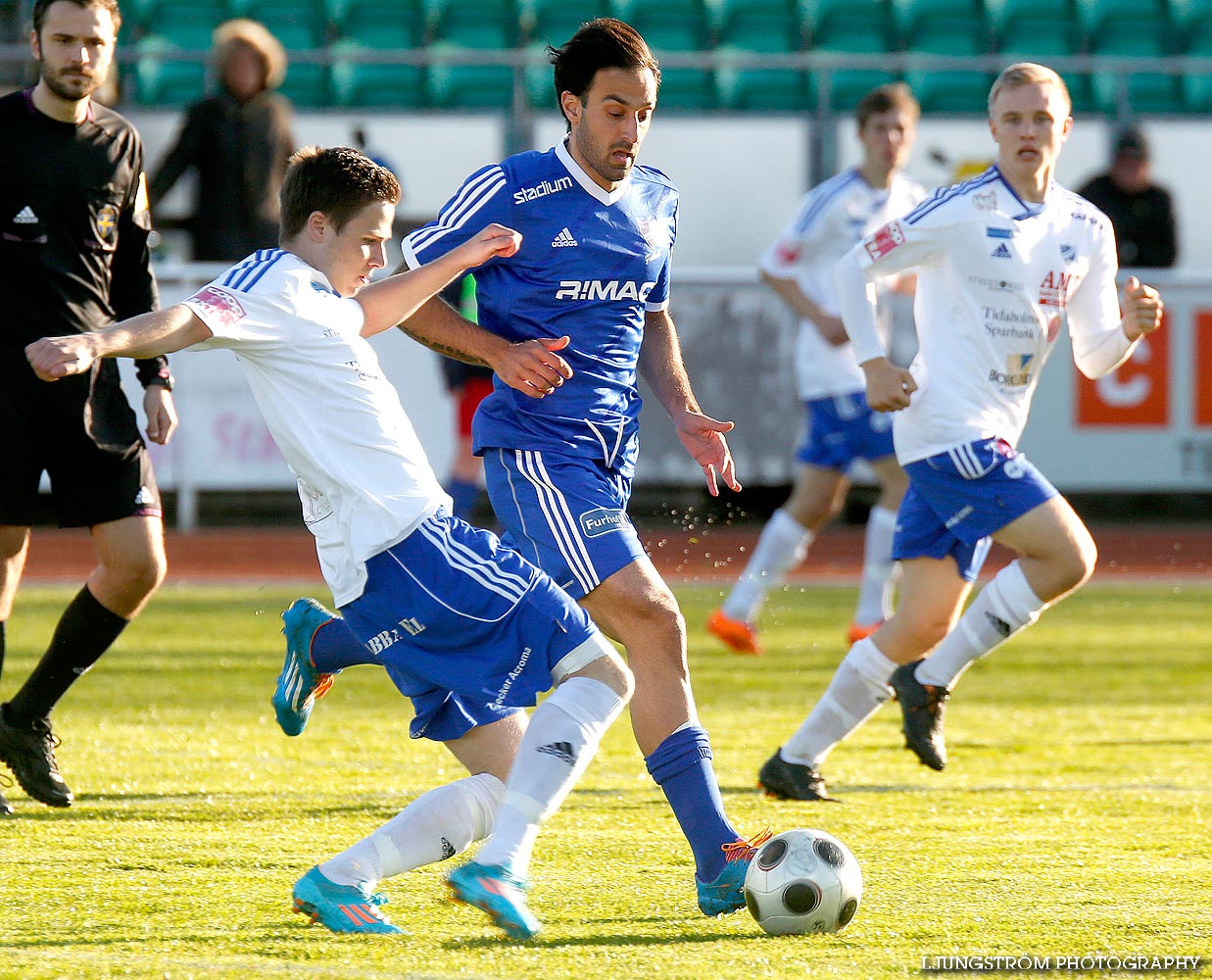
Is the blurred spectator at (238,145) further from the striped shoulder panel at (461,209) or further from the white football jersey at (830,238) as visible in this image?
the striped shoulder panel at (461,209)

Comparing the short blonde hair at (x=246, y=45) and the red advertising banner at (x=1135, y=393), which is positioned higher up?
the short blonde hair at (x=246, y=45)

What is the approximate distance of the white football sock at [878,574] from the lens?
27.8 feet

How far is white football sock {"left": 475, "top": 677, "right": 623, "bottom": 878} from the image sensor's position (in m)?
3.46

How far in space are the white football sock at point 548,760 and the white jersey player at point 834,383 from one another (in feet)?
15.5

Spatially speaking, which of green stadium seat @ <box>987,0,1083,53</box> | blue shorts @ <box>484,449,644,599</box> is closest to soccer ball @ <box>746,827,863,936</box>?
blue shorts @ <box>484,449,644,599</box>

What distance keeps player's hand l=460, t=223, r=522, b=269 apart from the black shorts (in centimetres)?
154

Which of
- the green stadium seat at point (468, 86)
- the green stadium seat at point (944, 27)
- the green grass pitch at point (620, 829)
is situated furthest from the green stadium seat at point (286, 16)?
the green grass pitch at point (620, 829)

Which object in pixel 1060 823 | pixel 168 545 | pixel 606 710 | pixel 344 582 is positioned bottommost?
pixel 168 545

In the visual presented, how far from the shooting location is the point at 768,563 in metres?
8.52

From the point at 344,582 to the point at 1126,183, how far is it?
10.5 metres

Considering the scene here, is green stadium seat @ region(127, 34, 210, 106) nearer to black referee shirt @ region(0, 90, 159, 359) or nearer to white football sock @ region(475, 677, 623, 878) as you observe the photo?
black referee shirt @ region(0, 90, 159, 359)

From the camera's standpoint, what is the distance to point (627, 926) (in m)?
3.66

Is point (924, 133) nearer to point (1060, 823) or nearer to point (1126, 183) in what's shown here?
point (1126, 183)

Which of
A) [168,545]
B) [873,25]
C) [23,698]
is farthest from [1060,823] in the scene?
[873,25]
